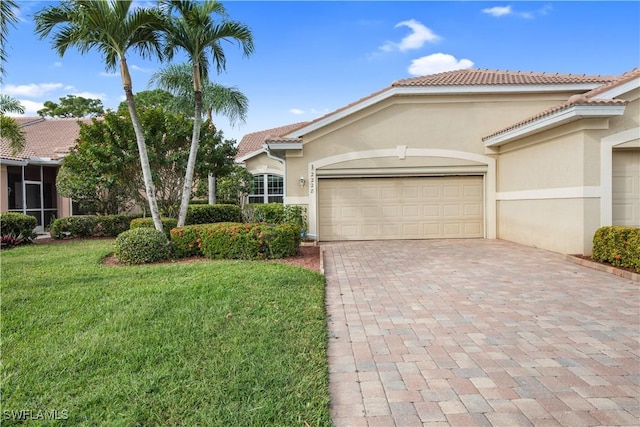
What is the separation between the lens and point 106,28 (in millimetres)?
7988

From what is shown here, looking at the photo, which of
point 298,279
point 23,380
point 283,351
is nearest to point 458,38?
point 298,279

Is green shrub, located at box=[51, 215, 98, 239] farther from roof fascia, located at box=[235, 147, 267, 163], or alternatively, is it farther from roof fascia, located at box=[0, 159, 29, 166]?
roof fascia, located at box=[235, 147, 267, 163]

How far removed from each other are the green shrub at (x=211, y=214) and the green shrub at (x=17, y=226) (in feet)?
16.4

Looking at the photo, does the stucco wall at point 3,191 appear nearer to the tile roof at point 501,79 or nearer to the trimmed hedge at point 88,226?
the trimmed hedge at point 88,226

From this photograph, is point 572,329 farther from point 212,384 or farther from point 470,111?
point 470,111

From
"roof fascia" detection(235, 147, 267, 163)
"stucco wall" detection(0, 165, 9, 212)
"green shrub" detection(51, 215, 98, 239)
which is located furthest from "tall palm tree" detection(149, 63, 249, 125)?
"stucco wall" detection(0, 165, 9, 212)

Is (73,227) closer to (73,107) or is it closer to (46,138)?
(46,138)

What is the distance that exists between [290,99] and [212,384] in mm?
13766

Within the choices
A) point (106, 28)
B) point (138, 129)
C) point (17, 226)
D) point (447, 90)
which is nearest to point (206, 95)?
point (138, 129)

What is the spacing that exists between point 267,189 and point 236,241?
1297cm

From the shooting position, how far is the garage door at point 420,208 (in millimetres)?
12195

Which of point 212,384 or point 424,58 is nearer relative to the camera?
point 212,384

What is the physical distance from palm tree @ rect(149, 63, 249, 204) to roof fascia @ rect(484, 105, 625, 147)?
1214 cm

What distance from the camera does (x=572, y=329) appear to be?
4430 mm
